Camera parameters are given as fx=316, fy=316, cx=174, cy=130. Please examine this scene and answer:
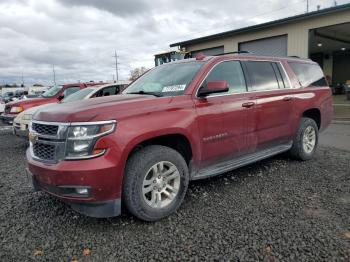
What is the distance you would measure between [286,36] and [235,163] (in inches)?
560

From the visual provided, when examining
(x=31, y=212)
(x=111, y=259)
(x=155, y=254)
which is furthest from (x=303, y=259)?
(x=31, y=212)

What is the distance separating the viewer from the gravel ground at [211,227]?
114 inches

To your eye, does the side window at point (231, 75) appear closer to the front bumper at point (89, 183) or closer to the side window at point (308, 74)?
the side window at point (308, 74)

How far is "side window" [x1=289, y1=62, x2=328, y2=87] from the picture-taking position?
5.74m

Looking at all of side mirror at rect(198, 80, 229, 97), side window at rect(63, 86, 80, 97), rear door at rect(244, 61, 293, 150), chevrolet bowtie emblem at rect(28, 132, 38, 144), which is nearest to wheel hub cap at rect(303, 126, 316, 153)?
rear door at rect(244, 61, 293, 150)

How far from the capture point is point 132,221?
11.7ft

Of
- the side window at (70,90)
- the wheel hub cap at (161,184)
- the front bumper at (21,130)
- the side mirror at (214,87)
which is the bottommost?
the wheel hub cap at (161,184)

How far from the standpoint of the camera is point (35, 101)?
9.78m

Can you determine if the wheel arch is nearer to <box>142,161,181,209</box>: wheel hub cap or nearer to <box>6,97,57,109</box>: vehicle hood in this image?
<box>142,161,181,209</box>: wheel hub cap

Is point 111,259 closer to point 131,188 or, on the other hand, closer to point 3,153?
point 131,188

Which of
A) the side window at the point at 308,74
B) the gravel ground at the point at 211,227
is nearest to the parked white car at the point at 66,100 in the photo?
the gravel ground at the point at 211,227

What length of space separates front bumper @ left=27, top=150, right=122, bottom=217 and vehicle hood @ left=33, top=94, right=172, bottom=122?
42 centimetres

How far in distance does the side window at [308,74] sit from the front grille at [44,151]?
14.2 feet

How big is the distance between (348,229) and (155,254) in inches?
77.9
